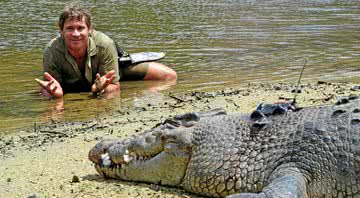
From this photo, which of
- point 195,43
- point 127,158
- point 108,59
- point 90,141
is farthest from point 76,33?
point 195,43

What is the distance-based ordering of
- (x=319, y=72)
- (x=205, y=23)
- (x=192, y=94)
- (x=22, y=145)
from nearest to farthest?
(x=22, y=145) → (x=192, y=94) → (x=319, y=72) → (x=205, y=23)

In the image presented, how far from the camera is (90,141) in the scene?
5.30m

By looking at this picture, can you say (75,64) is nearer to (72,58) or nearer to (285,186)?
(72,58)

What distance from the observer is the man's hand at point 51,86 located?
24.8 feet

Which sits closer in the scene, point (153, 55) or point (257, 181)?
point (257, 181)

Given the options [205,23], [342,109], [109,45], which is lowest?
[205,23]

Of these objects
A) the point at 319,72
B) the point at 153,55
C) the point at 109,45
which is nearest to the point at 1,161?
the point at 109,45

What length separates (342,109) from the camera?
3.62 metres

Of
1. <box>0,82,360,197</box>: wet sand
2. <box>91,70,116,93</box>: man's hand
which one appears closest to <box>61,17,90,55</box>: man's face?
<box>91,70,116,93</box>: man's hand

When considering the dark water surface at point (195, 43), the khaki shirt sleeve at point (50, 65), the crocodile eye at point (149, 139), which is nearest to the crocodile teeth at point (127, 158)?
the crocodile eye at point (149, 139)

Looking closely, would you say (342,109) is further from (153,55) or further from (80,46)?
(153,55)

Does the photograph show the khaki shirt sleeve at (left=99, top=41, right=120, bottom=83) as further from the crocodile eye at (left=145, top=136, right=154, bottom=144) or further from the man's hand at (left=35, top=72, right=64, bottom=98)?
the crocodile eye at (left=145, top=136, right=154, bottom=144)

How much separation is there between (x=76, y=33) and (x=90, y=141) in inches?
97.8

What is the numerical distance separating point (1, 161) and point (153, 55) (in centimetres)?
444
